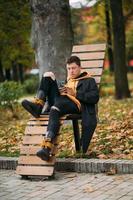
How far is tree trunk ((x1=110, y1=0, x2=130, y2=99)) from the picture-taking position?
21250 millimetres

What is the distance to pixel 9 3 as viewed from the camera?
20469 mm

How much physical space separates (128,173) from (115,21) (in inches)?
578

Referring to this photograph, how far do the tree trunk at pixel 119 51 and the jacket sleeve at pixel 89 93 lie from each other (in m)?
13.0

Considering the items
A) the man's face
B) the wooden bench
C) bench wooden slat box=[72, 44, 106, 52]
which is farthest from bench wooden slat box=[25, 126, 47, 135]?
bench wooden slat box=[72, 44, 106, 52]

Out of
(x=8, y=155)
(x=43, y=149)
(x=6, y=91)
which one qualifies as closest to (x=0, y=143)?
(x=8, y=155)

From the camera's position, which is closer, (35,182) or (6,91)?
(35,182)

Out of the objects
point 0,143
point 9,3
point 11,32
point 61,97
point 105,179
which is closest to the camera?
point 105,179

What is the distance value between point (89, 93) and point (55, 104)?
55cm

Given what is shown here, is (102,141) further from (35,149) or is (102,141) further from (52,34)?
(52,34)

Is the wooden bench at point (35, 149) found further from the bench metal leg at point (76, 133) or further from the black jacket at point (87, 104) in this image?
the black jacket at point (87, 104)

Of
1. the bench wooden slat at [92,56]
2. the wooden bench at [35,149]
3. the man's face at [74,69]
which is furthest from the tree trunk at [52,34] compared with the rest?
the man's face at [74,69]

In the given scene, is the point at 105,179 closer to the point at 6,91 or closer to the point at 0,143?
the point at 0,143

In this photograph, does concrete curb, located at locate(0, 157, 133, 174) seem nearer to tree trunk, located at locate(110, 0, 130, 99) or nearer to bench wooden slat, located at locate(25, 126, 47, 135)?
bench wooden slat, located at locate(25, 126, 47, 135)

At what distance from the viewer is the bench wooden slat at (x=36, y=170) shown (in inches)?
297
